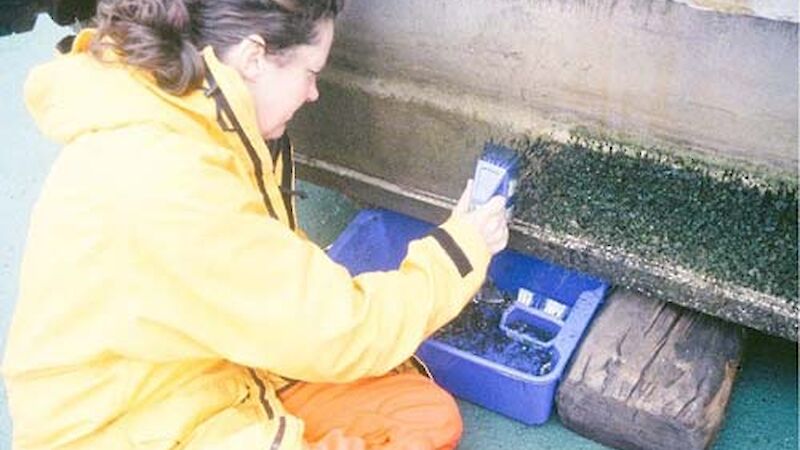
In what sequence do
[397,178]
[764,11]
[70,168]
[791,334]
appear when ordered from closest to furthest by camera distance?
[70,168] → [764,11] → [791,334] → [397,178]

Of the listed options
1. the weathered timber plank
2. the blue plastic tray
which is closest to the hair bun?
the blue plastic tray

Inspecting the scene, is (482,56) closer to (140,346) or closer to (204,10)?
(204,10)

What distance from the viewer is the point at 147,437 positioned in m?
1.73

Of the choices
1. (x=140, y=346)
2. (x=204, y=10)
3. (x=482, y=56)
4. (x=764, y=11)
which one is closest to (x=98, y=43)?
(x=204, y=10)

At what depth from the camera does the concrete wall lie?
1843mm

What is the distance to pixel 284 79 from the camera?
174 cm

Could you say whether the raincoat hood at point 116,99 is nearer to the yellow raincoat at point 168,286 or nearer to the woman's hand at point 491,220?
the yellow raincoat at point 168,286

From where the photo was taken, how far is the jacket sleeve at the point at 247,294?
5.04ft

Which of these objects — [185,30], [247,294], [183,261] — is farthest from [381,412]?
[185,30]

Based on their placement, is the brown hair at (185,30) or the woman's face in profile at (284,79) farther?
the woman's face in profile at (284,79)

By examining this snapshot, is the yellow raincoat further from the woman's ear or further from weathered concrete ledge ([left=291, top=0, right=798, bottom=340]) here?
weathered concrete ledge ([left=291, top=0, right=798, bottom=340])

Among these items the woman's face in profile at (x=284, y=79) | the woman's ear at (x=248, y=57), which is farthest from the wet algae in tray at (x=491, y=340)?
the woman's ear at (x=248, y=57)

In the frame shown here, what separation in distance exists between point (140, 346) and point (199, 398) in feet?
0.65

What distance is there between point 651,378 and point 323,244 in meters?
1.15
